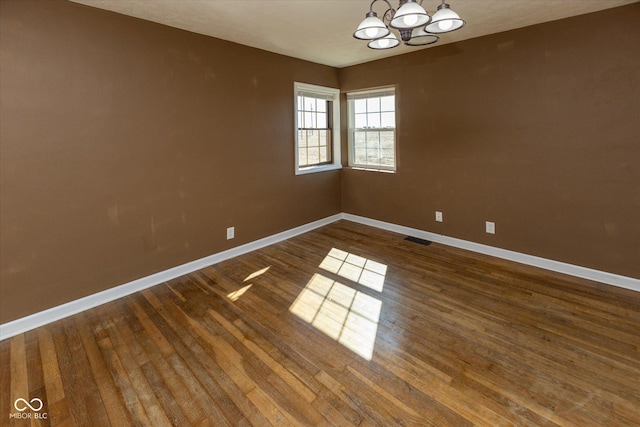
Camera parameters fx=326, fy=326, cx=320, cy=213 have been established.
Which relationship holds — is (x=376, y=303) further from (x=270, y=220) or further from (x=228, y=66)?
(x=228, y=66)

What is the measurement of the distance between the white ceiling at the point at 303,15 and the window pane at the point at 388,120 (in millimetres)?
1171

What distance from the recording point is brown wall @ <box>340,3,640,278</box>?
9.44 ft

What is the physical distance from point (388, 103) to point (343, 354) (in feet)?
11.7

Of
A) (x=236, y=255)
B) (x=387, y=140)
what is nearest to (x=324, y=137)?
(x=387, y=140)

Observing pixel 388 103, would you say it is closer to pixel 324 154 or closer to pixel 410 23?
pixel 324 154

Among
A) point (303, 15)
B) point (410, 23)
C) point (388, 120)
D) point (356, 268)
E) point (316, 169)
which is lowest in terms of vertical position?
point (356, 268)

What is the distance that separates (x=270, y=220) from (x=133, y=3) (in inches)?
102

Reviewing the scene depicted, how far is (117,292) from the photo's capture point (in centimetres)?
295

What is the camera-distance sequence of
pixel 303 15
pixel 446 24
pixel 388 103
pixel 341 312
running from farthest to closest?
Result: pixel 388 103 → pixel 303 15 → pixel 341 312 → pixel 446 24

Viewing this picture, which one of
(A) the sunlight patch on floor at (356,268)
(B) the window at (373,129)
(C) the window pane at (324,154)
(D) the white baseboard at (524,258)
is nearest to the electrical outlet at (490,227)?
(D) the white baseboard at (524,258)

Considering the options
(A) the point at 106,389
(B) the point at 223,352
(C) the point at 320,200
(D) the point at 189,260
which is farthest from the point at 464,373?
(C) the point at 320,200

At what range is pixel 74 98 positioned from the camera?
8.40ft

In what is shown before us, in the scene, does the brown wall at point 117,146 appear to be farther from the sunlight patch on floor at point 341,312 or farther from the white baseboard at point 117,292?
the sunlight patch on floor at point 341,312
